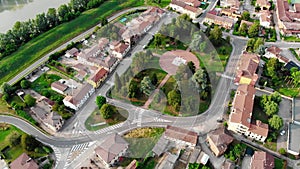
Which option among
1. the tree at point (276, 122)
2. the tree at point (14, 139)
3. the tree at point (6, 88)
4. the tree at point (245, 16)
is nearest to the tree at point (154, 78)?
the tree at point (276, 122)

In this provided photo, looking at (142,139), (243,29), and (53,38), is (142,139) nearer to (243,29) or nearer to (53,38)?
(53,38)

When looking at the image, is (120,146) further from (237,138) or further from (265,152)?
(265,152)

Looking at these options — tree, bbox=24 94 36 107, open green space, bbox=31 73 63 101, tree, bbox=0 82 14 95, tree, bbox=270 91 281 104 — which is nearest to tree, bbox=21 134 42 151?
tree, bbox=24 94 36 107

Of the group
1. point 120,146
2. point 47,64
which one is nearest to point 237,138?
point 120,146

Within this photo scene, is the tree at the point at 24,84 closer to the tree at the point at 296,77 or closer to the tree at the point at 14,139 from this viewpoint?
the tree at the point at 14,139

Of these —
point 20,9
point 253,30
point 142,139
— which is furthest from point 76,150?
point 20,9

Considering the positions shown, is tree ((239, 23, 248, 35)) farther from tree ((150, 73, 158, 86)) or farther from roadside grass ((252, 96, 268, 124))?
tree ((150, 73, 158, 86))

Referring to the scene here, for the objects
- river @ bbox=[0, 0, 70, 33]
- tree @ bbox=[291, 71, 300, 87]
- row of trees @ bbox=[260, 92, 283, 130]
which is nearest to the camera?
row of trees @ bbox=[260, 92, 283, 130]
